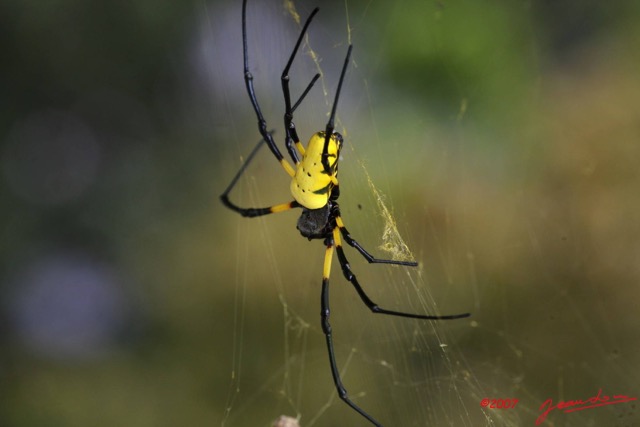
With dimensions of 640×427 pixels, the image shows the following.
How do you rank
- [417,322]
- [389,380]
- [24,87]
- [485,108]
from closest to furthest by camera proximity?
[417,322], [389,380], [485,108], [24,87]

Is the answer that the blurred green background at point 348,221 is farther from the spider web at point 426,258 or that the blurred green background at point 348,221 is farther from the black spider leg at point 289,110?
the black spider leg at point 289,110

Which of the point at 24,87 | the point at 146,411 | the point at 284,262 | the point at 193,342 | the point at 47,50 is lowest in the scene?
the point at 146,411

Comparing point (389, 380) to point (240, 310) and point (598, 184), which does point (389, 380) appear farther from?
point (598, 184)

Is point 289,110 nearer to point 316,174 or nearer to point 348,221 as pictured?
point 316,174

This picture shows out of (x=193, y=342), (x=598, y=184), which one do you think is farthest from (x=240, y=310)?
(x=598, y=184)

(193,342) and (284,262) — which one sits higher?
(284,262)

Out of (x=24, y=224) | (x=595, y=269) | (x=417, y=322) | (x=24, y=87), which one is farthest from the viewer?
(x=24, y=87)

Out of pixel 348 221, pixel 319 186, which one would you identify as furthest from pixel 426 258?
pixel 319 186

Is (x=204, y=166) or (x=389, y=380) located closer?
(x=389, y=380)
